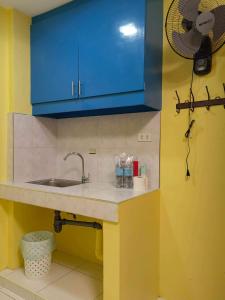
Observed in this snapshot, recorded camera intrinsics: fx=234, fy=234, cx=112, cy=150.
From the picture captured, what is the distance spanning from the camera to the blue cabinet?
4.98 ft

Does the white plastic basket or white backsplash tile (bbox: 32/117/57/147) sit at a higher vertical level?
white backsplash tile (bbox: 32/117/57/147)

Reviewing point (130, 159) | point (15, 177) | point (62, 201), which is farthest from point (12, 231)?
point (130, 159)

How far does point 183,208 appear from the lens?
1639mm

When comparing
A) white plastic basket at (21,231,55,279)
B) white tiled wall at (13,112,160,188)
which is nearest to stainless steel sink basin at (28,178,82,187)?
white tiled wall at (13,112,160,188)

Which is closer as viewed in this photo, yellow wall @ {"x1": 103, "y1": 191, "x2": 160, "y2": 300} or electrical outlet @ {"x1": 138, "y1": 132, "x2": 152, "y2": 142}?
yellow wall @ {"x1": 103, "y1": 191, "x2": 160, "y2": 300}

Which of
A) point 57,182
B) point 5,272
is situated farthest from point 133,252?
point 5,272

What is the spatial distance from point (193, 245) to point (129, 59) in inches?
52.1

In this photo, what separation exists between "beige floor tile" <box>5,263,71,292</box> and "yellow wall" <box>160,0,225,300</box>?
2.75 ft

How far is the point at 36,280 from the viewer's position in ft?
5.95

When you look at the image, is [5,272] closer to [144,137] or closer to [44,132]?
[44,132]

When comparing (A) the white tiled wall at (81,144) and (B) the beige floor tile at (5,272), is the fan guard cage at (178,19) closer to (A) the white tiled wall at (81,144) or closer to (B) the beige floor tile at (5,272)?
(A) the white tiled wall at (81,144)

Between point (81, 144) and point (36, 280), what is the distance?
115cm

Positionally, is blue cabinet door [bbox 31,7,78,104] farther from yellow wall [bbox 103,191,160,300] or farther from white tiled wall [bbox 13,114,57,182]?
yellow wall [bbox 103,191,160,300]

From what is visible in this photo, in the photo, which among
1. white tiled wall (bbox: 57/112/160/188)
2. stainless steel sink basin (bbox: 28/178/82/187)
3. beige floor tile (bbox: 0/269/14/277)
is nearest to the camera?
white tiled wall (bbox: 57/112/160/188)
